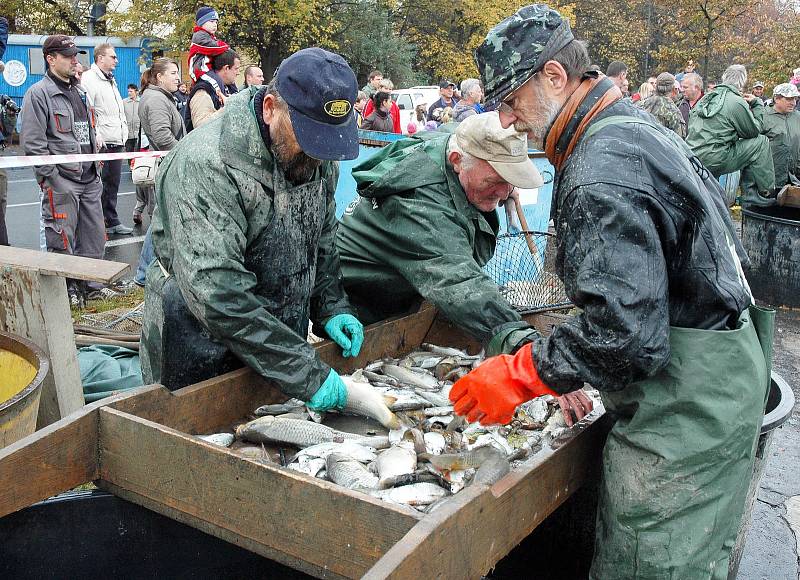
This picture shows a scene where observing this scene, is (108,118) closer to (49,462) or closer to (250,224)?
(250,224)

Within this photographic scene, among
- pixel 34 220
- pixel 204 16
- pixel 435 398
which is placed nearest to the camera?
pixel 435 398

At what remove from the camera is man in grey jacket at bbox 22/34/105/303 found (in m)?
7.43

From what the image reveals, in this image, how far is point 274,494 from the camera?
2375 millimetres

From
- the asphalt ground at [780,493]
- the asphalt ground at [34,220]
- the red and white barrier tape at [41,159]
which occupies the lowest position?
the asphalt ground at [780,493]

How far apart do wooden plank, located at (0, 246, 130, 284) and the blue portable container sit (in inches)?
873

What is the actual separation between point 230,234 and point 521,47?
129 cm

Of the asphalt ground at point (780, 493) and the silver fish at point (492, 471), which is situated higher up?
the silver fish at point (492, 471)

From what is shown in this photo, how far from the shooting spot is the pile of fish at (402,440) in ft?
8.61

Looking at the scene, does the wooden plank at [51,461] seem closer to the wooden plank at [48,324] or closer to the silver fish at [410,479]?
the silver fish at [410,479]

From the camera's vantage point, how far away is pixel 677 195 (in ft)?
7.41

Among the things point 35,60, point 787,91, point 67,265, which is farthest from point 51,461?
point 35,60

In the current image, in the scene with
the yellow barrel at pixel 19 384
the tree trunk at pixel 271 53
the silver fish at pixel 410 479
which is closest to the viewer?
the silver fish at pixel 410 479

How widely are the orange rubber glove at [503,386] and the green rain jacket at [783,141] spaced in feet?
32.3

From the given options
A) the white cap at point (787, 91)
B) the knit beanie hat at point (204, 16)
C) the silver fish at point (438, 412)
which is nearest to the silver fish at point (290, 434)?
the silver fish at point (438, 412)
